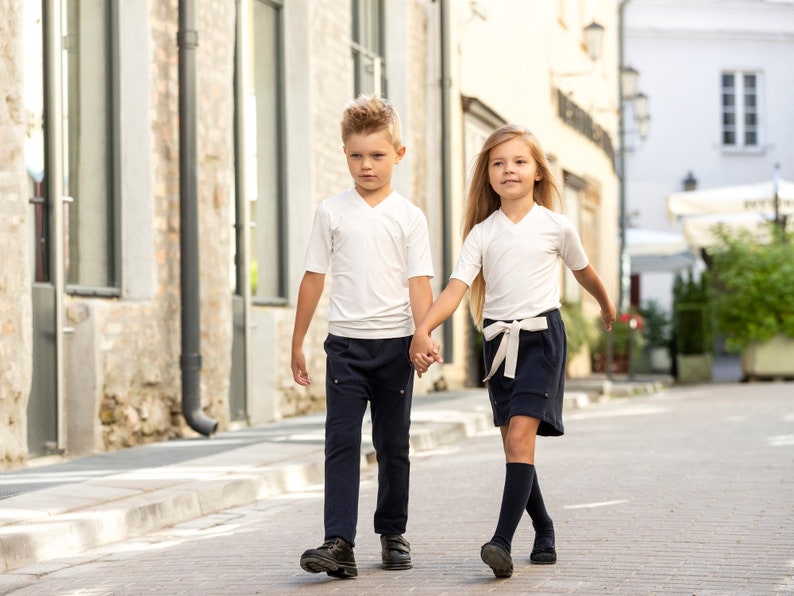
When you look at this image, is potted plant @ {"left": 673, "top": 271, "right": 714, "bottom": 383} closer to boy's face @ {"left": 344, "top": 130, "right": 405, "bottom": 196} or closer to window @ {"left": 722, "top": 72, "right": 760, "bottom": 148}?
window @ {"left": 722, "top": 72, "right": 760, "bottom": 148}

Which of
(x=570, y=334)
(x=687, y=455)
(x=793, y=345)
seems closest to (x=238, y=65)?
(x=687, y=455)

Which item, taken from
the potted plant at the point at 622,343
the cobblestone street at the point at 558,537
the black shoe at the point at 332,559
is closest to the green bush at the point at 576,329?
the potted plant at the point at 622,343

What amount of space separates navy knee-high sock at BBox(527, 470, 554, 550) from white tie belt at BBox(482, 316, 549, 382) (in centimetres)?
47

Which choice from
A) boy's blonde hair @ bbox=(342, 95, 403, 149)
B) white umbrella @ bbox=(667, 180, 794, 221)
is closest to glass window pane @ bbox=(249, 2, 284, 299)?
boy's blonde hair @ bbox=(342, 95, 403, 149)

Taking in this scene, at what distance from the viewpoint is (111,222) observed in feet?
33.6

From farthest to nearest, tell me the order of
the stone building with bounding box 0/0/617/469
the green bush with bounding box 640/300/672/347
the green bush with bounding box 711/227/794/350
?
the green bush with bounding box 640/300/672/347
the green bush with bounding box 711/227/794/350
the stone building with bounding box 0/0/617/469

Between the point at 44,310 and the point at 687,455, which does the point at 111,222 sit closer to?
the point at 44,310

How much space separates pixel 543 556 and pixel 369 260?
4.26 ft

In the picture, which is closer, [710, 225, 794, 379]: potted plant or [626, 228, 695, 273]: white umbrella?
[710, 225, 794, 379]: potted plant

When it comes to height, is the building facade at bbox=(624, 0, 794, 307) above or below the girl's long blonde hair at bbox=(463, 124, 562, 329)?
above

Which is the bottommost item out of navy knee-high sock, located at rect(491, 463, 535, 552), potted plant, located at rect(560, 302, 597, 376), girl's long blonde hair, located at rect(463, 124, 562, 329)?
navy knee-high sock, located at rect(491, 463, 535, 552)

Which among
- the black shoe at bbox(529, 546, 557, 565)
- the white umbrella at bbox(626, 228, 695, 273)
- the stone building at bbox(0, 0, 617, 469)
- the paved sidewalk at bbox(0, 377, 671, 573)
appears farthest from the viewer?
the white umbrella at bbox(626, 228, 695, 273)

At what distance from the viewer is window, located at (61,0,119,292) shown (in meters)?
9.66

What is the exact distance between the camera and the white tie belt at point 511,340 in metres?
5.20
